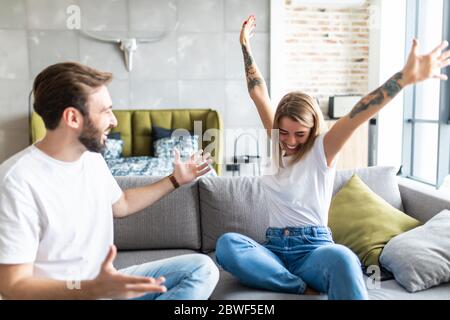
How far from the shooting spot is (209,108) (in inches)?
222

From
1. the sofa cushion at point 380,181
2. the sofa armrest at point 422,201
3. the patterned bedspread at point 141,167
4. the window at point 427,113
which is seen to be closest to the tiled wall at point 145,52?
the patterned bedspread at point 141,167

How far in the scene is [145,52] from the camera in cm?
551

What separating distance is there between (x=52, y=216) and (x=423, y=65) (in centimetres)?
121

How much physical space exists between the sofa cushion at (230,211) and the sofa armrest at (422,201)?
0.84 metres

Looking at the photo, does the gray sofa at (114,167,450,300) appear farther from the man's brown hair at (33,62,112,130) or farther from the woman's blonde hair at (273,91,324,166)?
the man's brown hair at (33,62,112,130)

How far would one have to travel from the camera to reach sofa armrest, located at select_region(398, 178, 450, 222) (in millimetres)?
2436

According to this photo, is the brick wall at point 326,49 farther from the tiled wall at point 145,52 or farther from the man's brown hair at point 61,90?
the man's brown hair at point 61,90

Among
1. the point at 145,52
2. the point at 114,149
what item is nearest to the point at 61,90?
the point at 114,149

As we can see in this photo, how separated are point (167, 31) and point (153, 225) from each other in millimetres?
3550

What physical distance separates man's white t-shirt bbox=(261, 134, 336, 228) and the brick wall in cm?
403

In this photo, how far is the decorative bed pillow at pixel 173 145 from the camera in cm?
489

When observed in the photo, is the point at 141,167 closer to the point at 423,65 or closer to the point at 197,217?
the point at 197,217

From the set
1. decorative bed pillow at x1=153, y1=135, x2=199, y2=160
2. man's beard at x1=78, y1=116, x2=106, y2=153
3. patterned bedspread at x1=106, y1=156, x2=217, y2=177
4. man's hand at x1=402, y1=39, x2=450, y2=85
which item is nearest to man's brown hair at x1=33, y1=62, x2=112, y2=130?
man's beard at x1=78, y1=116, x2=106, y2=153

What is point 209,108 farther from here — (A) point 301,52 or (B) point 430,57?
(B) point 430,57
